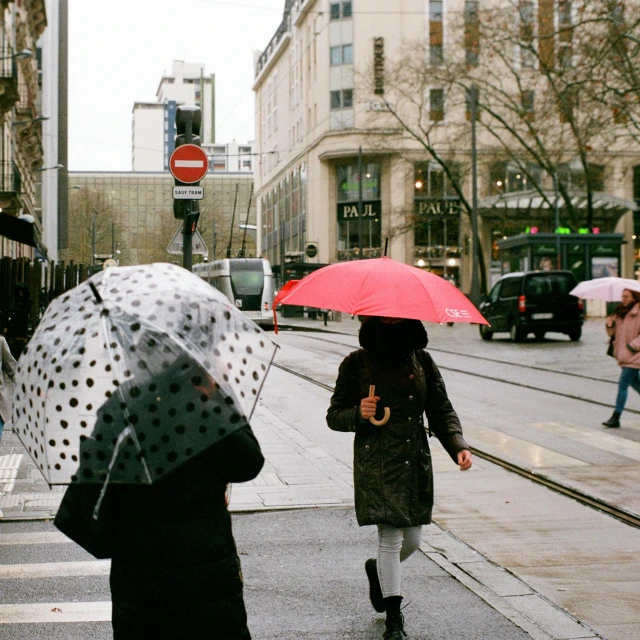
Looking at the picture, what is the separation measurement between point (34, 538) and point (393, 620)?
2.93m

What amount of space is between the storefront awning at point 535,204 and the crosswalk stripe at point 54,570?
47.0 m

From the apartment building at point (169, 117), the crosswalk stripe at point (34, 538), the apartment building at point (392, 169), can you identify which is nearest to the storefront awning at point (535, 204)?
the apartment building at point (392, 169)

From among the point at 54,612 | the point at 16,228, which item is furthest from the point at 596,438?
the point at 16,228

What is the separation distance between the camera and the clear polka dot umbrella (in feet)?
9.08

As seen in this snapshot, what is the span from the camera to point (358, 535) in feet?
21.9

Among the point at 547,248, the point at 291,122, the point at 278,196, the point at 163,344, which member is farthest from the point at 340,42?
the point at 163,344

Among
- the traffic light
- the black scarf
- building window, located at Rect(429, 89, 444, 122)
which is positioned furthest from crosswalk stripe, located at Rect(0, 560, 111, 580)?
building window, located at Rect(429, 89, 444, 122)

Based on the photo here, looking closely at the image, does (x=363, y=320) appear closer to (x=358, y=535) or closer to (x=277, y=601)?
(x=277, y=601)

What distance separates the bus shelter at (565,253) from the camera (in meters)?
35.3

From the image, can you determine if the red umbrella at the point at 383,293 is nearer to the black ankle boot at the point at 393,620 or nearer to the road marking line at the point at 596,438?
the black ankle boot at the point at 393,620

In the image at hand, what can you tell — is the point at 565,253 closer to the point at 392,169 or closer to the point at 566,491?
the point at 392,169

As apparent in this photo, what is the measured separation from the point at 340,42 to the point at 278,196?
65.4 ft

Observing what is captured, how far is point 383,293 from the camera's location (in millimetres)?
4473

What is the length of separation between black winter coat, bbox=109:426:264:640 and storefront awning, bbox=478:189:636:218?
162 feet
